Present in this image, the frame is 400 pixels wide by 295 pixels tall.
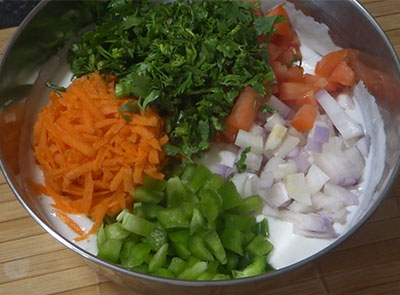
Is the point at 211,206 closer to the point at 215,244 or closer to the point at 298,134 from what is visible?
the point at 215,244

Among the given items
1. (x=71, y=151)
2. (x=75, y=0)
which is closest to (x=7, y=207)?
(x=71, y=151)

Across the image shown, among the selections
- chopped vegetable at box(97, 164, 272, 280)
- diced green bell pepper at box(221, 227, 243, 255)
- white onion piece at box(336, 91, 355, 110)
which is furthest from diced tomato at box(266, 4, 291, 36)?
diced green bell pepper at box(221, 227, 243, 255)

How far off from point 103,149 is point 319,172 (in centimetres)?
58

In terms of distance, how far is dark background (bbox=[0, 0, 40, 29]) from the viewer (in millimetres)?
1854

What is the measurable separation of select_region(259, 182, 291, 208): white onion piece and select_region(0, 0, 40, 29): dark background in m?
1.04

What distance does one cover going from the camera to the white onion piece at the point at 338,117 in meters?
1.60

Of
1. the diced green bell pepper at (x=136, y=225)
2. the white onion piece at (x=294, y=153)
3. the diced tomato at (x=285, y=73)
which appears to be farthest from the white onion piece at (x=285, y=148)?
the diced green bell pepper at (x=136, y=225)

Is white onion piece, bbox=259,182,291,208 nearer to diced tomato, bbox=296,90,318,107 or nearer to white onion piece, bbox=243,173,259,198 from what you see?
white onion piece, bbox=243,173,259,198

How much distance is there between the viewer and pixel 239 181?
1.48 metres

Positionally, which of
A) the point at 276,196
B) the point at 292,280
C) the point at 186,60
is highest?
the point at 186,60

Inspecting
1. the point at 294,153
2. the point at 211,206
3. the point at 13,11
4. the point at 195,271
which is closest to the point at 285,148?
the point at 294,153

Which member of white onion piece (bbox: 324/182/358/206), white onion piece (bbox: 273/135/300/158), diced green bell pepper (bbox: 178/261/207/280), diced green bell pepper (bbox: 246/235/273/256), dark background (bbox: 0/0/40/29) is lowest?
diced green bell pepper (bbox: 246/235/273/256)

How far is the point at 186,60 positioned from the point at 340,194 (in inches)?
22.0

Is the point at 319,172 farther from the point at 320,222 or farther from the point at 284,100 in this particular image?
the point at 284,100
